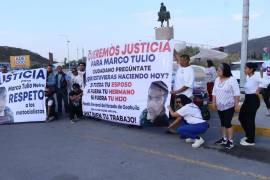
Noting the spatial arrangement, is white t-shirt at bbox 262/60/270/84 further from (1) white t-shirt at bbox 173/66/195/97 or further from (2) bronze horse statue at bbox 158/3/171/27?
(2) bronze horse statue at bbox 158/3/171/27

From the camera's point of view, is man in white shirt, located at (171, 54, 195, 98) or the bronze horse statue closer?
man in white shirt, located at (171, 54, 195, 98)

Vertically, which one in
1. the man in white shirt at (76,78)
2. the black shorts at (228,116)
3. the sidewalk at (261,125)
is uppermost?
the man in white shirt at (76,78)

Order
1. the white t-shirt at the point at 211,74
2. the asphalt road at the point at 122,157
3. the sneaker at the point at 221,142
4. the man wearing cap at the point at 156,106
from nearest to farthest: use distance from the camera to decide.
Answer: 1. the asphalt road at the point at 122,157
2. the sneaker at the point at 221,142
3. the man wearing cap at the point at 156,106
4. the white t-shirt at the point at 211,74

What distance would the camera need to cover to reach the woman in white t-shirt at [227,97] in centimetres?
661

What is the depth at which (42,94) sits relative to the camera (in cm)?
1035

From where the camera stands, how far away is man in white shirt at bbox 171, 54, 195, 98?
7.48m

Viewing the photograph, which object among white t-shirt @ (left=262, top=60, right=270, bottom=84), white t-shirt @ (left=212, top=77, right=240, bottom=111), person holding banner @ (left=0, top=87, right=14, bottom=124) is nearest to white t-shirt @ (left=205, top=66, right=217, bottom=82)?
white t-shirt @ (left=262, top=60, right=270, bottom=84)

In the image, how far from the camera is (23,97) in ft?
33.9

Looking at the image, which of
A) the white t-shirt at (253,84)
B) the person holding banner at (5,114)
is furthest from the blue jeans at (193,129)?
the person holding banner at (5,114)

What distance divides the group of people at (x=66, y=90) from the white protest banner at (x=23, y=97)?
27 centimetres

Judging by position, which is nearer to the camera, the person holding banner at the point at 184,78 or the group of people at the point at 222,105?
the group of people at the point at 222,105

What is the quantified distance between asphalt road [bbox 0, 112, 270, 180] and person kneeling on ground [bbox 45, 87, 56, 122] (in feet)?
5.62

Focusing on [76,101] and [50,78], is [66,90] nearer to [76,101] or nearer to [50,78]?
[50,78]

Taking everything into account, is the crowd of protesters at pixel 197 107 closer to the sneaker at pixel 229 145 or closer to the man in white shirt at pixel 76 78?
the sneaker at pixel 229 145
